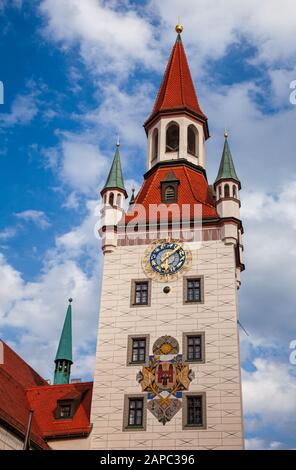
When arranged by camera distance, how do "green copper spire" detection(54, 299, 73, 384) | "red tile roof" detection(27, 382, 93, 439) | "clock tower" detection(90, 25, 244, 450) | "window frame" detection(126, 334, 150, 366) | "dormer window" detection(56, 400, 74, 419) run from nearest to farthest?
"clock tower" detection(90, 25, 244, 450)
"red tile roof" detection(27, 382, 93, 439)
"window frame" detection(126, 334, 150, 366)
"dormer window" detection(56, 400, 74, 419)
"green copper spire" detection(54, 299, 73, 384)

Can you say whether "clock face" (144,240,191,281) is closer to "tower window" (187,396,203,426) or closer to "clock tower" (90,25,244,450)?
"clock tower" (90,25,244,450)

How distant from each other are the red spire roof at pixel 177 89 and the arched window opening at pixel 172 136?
3.21 feet

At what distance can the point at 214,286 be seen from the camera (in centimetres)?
3030

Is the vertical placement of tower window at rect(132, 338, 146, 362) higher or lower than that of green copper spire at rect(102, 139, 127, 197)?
lower

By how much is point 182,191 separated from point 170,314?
725 cm

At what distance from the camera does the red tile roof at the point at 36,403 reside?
27172 millimetres

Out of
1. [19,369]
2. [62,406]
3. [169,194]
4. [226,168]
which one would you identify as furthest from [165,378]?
[226,168]

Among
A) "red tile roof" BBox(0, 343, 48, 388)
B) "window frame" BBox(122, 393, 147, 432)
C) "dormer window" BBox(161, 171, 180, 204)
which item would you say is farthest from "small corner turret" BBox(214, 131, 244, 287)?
"red tile roof" BBox(0, 343, 48, 388)

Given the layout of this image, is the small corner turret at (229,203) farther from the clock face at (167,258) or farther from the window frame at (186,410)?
the window frame at (186,410)

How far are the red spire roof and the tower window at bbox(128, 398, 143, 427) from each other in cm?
1699

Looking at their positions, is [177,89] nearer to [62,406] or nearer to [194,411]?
[62,406]

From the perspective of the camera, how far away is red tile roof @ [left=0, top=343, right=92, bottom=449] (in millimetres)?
27172
